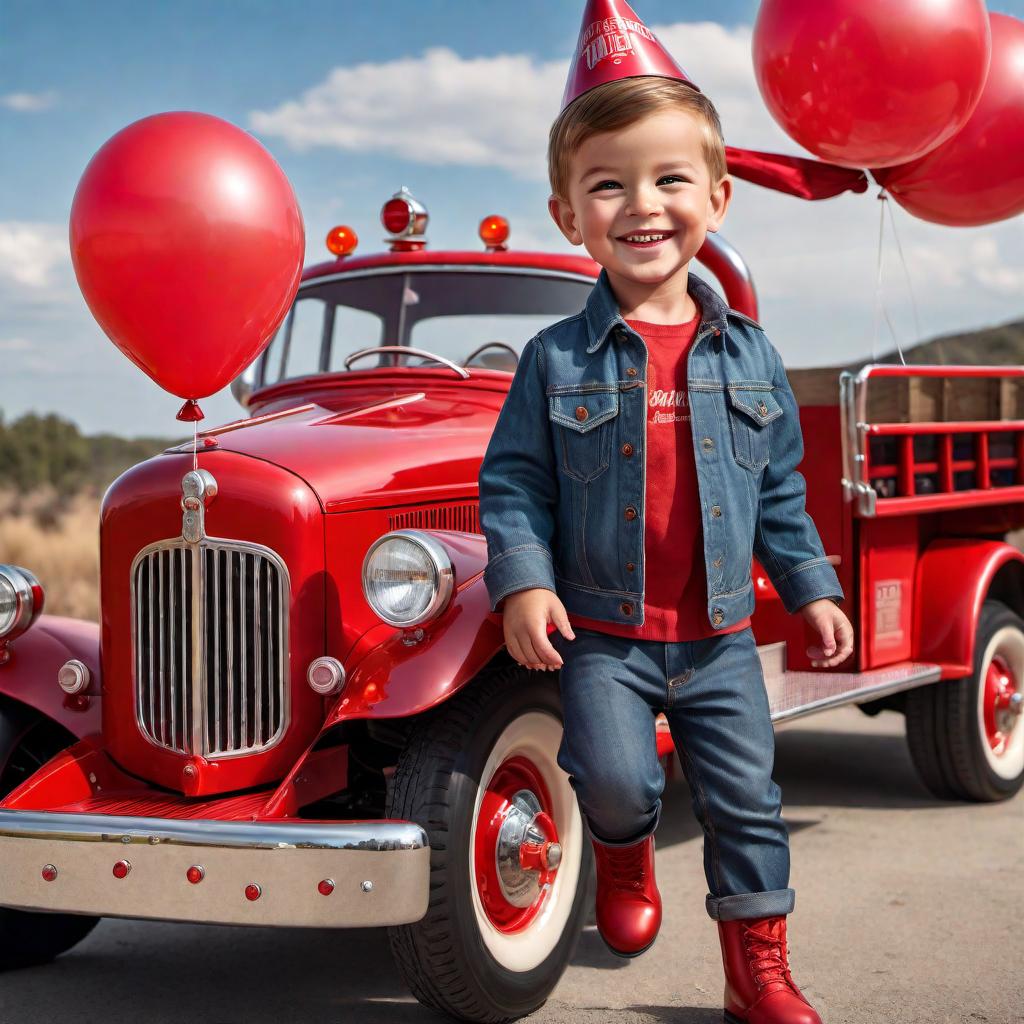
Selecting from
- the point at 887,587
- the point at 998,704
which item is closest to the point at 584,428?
the point at 887,587

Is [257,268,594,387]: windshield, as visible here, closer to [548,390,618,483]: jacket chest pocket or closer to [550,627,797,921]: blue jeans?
[548,390,618,483]: jacket chest pocket

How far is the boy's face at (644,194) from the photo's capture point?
249cm

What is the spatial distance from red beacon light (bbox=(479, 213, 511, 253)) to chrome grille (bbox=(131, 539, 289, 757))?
2017 mm

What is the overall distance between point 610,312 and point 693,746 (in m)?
0.87

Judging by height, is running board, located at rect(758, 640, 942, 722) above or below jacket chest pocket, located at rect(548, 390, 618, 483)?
below

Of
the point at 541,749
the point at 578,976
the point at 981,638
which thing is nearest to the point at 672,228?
the point at 541,749

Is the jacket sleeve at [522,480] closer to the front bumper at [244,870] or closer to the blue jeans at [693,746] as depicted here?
the blue jeans at [693,746]

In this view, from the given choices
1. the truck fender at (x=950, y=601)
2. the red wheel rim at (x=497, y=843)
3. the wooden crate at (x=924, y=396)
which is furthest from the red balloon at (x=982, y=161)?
the red wheel rim at (x=497, y=843)

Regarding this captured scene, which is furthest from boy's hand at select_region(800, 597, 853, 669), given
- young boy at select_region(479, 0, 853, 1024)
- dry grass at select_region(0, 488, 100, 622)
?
dry grass at select_region(0, 488, 100, 622)

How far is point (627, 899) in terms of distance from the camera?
2674mm

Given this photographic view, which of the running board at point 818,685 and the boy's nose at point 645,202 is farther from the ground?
the boy's nose at point 645,202

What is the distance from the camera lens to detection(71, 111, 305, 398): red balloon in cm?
267

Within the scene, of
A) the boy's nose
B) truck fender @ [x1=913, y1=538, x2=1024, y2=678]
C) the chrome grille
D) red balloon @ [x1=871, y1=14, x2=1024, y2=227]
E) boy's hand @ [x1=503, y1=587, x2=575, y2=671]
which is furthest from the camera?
truck fender @ [x1=913, y1=538, x2=1024, y2=678]

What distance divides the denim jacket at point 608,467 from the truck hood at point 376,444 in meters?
0.70
